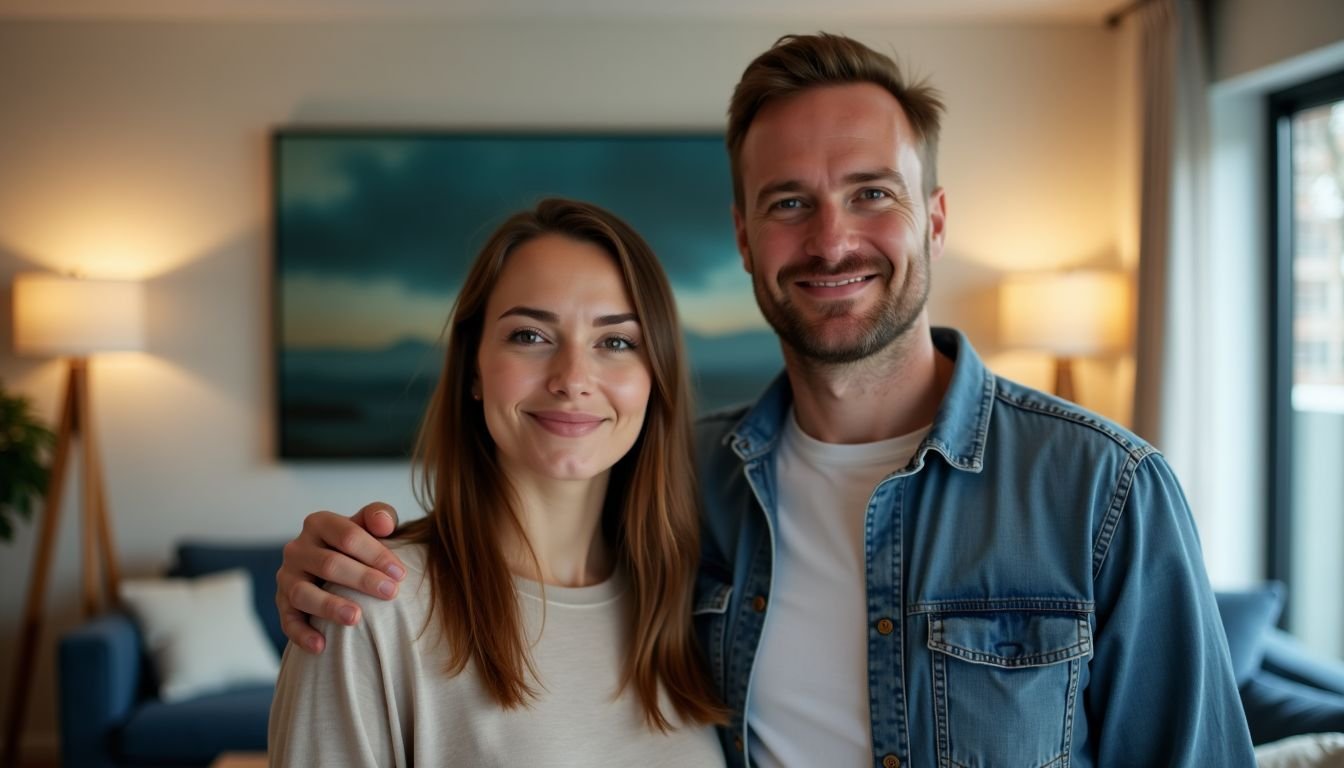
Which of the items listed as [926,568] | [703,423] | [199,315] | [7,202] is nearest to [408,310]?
[199,315]

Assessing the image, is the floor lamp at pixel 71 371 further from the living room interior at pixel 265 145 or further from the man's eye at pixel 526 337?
the man's eye at pixel 526 337

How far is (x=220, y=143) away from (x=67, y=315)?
994mm

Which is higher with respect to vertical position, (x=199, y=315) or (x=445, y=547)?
(x=199, y=315)

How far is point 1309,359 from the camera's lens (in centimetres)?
390

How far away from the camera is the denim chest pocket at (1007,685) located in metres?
1.38

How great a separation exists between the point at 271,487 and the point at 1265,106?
4.35 meters

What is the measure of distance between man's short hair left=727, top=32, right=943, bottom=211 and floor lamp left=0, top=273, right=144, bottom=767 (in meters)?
3.40

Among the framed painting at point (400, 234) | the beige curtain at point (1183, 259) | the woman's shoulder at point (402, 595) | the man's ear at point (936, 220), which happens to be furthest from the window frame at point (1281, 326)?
the woman's shoulder at point (402, 595)

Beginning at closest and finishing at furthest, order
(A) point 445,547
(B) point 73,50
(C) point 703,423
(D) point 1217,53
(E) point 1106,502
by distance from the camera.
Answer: (E) point 1106,502, (A) point 445,547, (C) point 703,423, (D) point 1217,53, (B) point 73,50

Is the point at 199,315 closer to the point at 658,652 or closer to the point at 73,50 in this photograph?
the point at 73,50

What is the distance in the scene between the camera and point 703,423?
195 cm

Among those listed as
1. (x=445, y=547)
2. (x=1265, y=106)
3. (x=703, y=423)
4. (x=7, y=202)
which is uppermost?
(x=1265, y=106)

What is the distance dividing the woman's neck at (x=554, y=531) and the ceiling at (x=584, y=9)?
3.20m

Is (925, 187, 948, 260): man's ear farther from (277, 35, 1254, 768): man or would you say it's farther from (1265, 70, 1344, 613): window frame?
(1265, 70, 1344, 613): window frame
